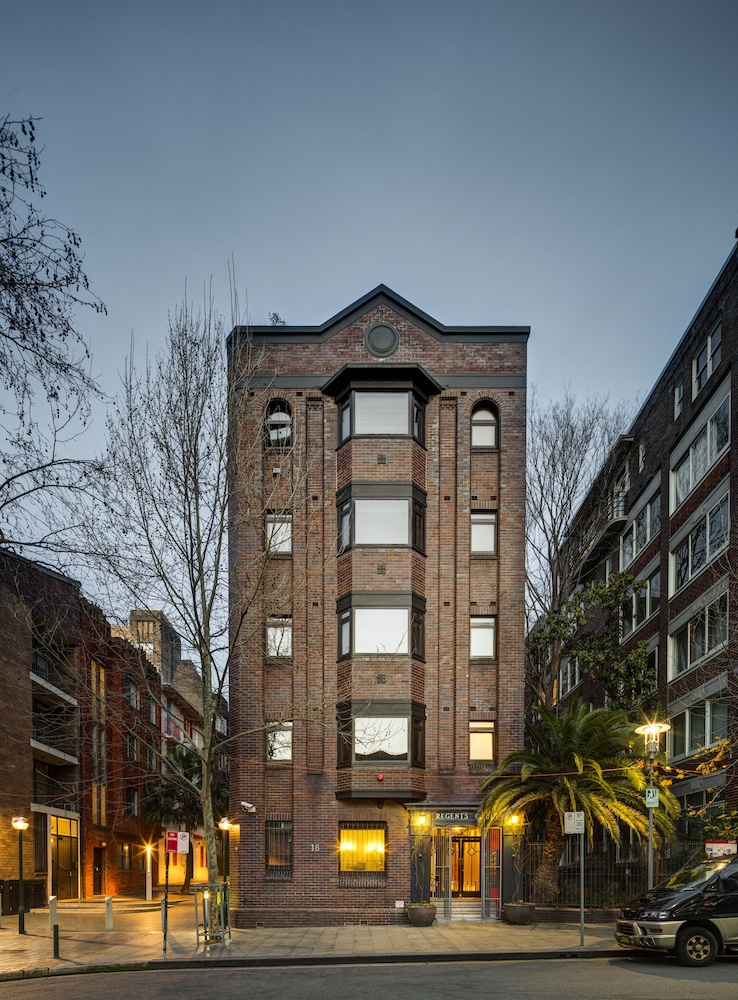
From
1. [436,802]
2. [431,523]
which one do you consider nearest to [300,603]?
[431,523]

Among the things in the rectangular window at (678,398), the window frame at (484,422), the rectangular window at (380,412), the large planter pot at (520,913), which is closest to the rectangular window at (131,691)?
the rectangular window at (380,412)

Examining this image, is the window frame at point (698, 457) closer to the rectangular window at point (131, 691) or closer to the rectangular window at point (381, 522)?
the rectangular window at point (381, 522)

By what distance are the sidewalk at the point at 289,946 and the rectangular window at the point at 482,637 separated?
26.0 feet

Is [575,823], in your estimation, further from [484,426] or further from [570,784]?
[484,426]

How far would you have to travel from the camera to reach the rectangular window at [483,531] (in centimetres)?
3250

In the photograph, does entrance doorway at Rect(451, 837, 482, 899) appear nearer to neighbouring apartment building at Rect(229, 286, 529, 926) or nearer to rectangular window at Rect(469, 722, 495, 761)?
neighbouring apartment building at Rect(229, 286, 529, 926)

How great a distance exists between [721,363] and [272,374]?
1419 cm

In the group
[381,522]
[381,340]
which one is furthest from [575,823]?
[381,340]

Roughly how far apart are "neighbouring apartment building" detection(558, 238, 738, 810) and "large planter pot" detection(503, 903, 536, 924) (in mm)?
5833

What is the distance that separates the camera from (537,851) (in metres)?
29.3

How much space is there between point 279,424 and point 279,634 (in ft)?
22.1

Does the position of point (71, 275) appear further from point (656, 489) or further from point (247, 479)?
point (656, 489)

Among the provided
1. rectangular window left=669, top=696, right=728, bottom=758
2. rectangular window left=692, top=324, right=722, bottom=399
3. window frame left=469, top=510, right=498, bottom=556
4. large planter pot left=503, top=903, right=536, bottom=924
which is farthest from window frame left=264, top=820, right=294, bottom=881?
rectangular window left=692, top=324, right=722, bottom=399

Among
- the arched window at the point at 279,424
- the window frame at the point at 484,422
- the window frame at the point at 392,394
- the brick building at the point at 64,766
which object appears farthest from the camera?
the brick building at the point at 64,766
